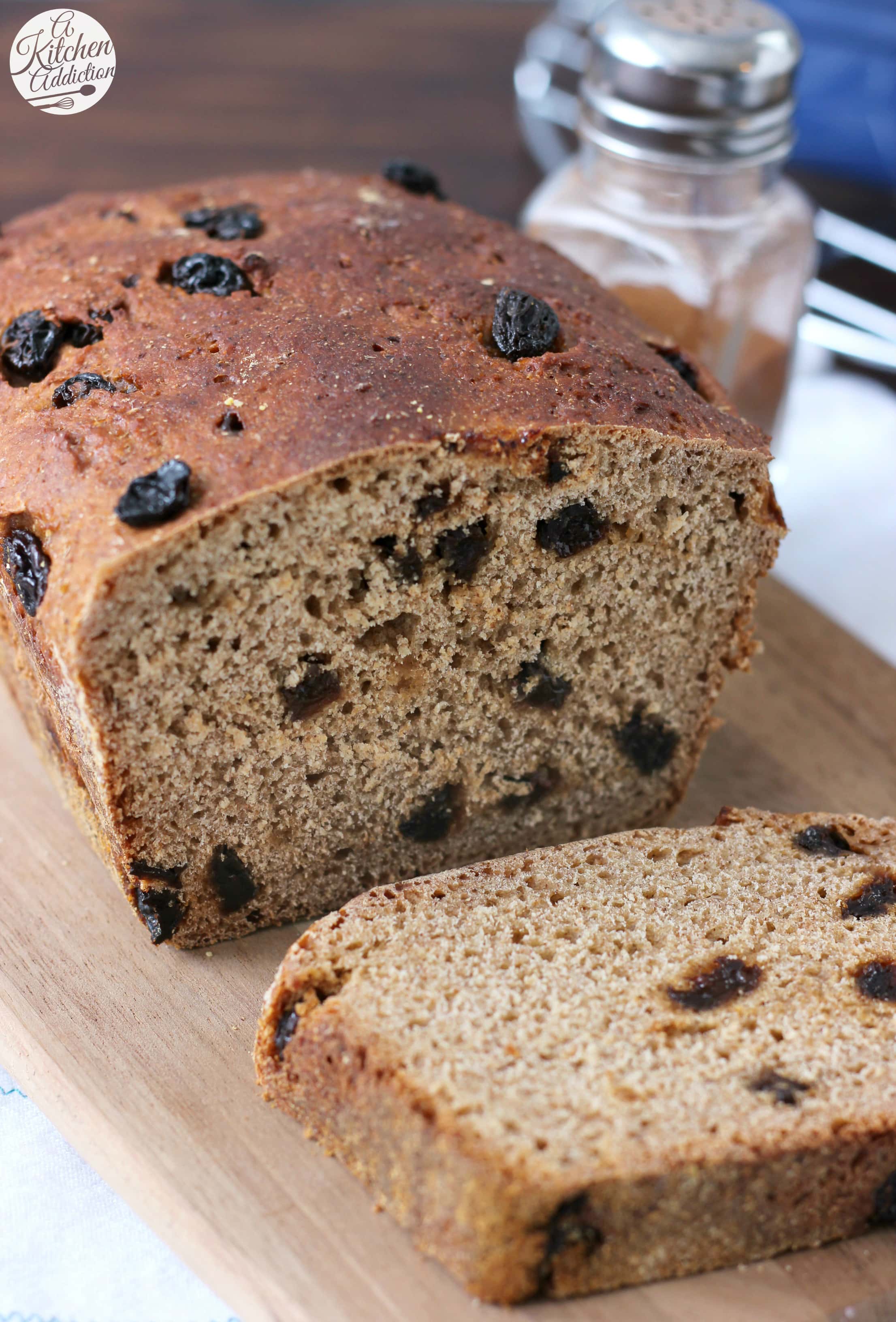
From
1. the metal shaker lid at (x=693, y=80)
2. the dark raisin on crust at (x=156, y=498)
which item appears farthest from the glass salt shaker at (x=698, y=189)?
the dark raisin on crust at (x=156, y=498)

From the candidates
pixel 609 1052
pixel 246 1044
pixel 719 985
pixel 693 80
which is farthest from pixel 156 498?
pixel 693 80

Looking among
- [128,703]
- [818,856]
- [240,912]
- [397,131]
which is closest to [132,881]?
[240,912]

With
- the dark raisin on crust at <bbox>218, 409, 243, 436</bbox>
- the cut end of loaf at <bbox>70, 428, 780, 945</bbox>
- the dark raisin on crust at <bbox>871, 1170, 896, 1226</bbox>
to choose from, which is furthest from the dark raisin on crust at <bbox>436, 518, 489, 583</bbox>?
the dark raisin on crust at <bbox>871, 1170, 896, 1226</bbox>

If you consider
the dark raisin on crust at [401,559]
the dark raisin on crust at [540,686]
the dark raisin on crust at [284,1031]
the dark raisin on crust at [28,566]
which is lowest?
the dark raisin on crust at [284,1031]

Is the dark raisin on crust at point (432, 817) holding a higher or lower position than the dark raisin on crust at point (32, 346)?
lower

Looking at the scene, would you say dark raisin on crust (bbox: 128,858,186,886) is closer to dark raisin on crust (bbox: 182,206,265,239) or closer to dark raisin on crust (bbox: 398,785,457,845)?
dark raisin on crust (bbox: 398,785,457,845)

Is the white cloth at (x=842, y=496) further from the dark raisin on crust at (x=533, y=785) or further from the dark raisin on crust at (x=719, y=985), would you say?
the dark raisin on crust at (x=719, y=985)
